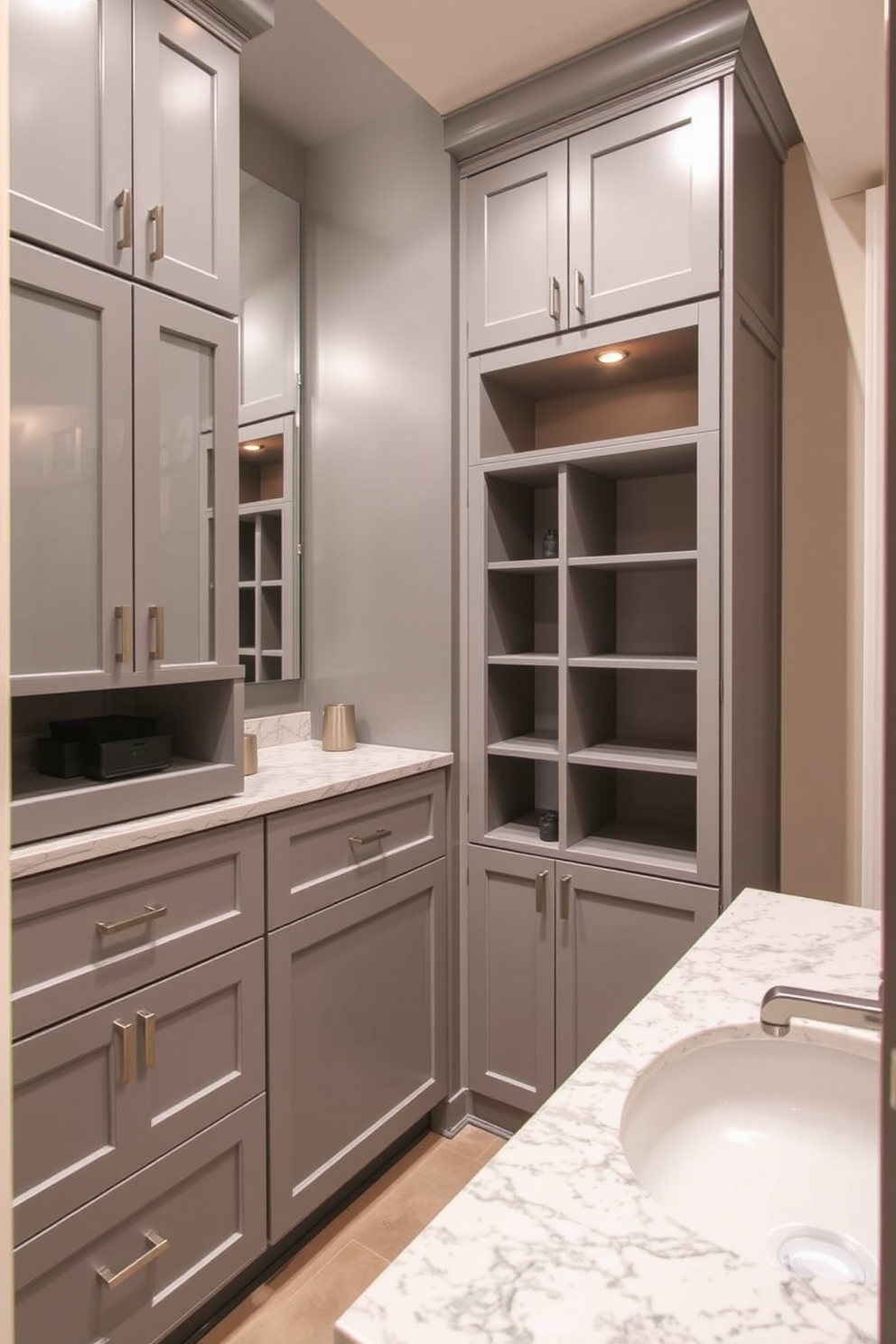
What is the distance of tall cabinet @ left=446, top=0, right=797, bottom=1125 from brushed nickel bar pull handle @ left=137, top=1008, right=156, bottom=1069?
1088mm

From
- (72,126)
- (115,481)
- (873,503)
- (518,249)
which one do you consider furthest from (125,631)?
(873,503)

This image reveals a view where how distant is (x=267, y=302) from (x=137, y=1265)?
240 centimetres

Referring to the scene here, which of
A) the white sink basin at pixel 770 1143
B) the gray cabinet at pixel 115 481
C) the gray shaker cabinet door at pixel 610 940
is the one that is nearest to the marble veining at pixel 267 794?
the gray cabinet at pixel 115 481

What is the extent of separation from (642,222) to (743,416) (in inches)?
21.0

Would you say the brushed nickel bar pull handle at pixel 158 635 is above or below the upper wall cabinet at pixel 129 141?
below

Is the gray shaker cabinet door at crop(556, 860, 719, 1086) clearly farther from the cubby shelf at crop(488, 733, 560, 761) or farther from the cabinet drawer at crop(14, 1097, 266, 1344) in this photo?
the cabinet drawer at crop(14, 1097, 266, 1344)

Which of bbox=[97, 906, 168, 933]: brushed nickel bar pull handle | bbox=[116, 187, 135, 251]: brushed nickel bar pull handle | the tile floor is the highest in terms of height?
bbox=[116, 187, 135, 251]: brushed nickel bar pull handle

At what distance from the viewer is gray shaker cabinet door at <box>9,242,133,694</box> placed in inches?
55.4

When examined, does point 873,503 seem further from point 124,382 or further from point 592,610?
point 124,382

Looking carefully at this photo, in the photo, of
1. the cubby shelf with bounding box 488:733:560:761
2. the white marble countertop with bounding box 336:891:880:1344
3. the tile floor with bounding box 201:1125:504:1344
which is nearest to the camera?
the white marble countertop with bounding box 336:891:880:1344

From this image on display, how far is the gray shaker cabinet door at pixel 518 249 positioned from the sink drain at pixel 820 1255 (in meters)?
1.96

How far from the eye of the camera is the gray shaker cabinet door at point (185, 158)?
1.58 meters

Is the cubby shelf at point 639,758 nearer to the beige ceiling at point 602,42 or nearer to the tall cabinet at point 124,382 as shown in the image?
the tall cabinet at point 124,382

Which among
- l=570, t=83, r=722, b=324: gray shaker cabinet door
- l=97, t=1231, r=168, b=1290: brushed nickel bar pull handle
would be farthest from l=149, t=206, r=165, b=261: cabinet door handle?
l=97, t=1231, r=168, b=1290: brushed nickel bar pull handle
